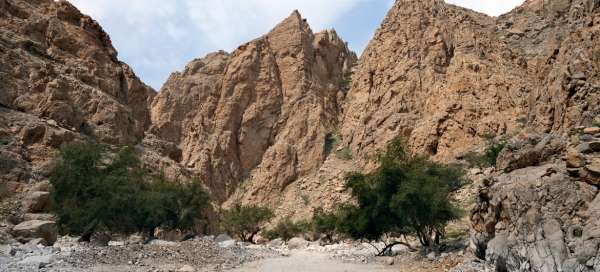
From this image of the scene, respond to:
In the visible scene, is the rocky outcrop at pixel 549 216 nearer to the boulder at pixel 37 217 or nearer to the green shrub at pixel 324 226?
the boulder at pixel 37 217

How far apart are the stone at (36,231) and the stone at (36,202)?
24.2 ft

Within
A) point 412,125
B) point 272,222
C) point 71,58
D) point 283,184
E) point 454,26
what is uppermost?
point 454,26

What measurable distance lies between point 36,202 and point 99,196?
12.5 ft

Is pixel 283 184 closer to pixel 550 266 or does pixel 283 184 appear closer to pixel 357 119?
pixel 357 119

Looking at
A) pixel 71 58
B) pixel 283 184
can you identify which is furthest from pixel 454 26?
pixel 71 58

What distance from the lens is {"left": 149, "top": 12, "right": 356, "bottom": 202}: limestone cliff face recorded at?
250 ft

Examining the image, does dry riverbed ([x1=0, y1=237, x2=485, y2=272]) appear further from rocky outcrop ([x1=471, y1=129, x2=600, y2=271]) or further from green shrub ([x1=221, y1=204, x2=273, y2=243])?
green shrub ([x1=221, y1=204, x2=273, y2=243])

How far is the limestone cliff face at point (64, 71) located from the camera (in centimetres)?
4478

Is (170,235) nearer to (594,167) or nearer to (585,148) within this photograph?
(585,148)

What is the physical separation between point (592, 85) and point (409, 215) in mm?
11274

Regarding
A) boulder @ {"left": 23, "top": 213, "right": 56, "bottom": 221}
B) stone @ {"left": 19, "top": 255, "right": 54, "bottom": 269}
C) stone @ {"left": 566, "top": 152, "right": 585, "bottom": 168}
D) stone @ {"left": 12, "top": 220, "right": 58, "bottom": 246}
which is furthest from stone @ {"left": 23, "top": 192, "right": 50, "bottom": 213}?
stone @ {"left": 566, "top": 152, "right": 585, "bottom": 168}

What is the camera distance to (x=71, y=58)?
52.9 m

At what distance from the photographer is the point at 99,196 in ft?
98.2

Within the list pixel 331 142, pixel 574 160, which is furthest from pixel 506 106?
pixel 574 160
